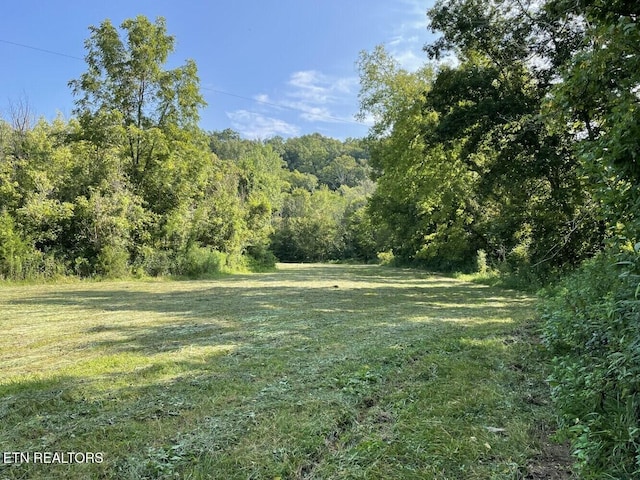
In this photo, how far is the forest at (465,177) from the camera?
7.48ft

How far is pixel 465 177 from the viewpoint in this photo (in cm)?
1444

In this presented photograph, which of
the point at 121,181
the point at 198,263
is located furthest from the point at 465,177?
the point at 121,181

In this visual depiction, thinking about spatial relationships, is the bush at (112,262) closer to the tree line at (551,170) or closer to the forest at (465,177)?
the forest at (465,177)

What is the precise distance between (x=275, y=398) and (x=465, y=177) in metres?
13.3

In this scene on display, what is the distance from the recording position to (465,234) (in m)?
16.4

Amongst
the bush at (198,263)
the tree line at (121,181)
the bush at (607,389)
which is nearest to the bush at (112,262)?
the tree line at (121,181)

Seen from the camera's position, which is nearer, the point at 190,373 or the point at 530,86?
the point at 190,373

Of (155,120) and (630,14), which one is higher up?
(155,120)

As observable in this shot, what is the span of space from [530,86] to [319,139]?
221 ft

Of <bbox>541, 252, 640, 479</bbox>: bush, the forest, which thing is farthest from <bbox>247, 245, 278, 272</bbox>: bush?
<bbox>541, 252, 640, 479</bbox>: bush

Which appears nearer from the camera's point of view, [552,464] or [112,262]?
[552,464]

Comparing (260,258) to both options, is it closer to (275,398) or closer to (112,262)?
(112,262)

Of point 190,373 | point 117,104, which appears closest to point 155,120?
point 117,104

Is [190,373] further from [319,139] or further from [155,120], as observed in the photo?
[319,139]
